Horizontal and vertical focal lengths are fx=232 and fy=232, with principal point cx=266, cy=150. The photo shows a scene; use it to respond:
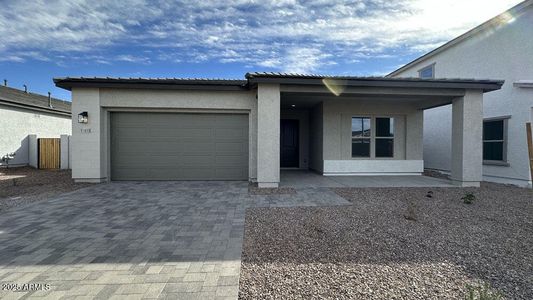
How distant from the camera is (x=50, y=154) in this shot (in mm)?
12523

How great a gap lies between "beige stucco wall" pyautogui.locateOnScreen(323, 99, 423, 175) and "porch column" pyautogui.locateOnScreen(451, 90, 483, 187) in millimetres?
2219

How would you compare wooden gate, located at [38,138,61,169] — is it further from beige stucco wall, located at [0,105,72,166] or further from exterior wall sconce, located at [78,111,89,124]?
exterior wall sconce, located at [78,111,89,124]

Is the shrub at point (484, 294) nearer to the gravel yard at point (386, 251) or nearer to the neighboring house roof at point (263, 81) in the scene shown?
the gravel yard at point (386, 251)

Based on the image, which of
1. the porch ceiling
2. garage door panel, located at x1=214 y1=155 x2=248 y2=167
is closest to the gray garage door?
garage door panel, located at x1=214 y1=155 x2=248 y2=167

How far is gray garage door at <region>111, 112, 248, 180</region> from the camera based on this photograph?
826cm

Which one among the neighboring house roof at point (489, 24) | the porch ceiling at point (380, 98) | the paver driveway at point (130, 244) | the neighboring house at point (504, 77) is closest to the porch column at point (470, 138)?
the porch ceiling at point (380, 98)

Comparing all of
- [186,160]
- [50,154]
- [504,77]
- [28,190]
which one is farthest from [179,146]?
[504,77]

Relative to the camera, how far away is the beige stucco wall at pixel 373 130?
960cm

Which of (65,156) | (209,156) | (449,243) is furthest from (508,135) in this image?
(65,156)

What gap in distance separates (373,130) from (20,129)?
18.7 metres

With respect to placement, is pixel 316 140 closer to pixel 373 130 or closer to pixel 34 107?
pixel 373 130

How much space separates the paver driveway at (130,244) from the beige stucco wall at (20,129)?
1062cm

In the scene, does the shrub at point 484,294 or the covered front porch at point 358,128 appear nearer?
the shrub at point 484,294

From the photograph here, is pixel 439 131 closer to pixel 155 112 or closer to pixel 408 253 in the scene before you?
pixel 408 253
